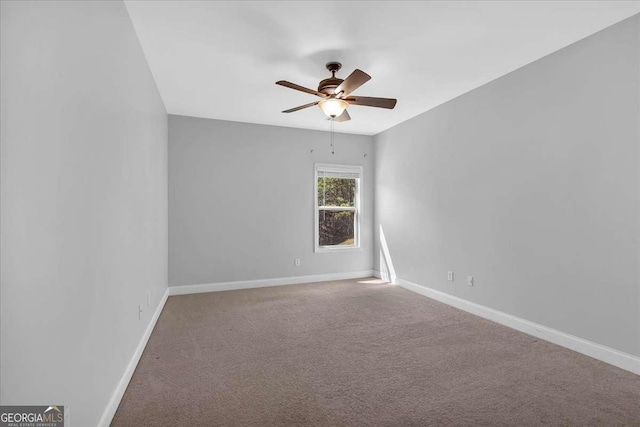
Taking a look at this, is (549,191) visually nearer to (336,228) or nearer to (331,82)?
(331,82)

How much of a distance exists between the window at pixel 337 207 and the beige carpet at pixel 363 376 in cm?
211

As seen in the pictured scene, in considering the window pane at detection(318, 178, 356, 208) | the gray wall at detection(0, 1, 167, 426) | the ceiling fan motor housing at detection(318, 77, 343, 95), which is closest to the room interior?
the gray wall at detection(0, 1, 167, 426)

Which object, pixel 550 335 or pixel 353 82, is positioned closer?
pixel 353 82

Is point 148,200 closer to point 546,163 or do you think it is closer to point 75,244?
point 75,244

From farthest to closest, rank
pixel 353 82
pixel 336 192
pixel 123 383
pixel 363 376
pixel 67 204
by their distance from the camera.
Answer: pixel 336 192, pixel 353 82, pixel 363 376, pixel 123 383, pixel 67 204

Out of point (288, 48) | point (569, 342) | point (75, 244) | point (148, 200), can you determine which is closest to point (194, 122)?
point (148, 200)

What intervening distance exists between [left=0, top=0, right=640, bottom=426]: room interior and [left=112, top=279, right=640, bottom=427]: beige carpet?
0.02 meters

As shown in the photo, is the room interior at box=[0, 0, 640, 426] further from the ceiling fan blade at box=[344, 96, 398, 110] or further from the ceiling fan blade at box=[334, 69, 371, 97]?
the ceiling fan blade at box=[334, 69, 371, 97]

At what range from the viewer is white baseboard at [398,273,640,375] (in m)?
2.52

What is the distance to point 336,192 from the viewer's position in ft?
19.4

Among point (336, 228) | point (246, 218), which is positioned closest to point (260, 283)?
point (246, 218)

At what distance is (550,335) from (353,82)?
2929 millimetres

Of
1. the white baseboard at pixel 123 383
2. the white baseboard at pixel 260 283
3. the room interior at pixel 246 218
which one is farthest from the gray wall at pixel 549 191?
the white baseboard at pixel 123 383

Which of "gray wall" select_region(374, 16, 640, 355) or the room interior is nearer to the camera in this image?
the room interior
